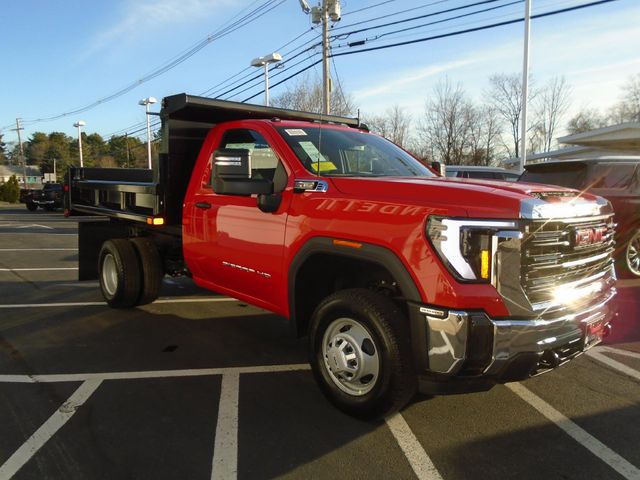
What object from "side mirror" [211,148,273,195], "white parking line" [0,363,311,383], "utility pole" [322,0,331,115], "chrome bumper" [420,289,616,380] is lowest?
"white parking line" [0,363,311,383]

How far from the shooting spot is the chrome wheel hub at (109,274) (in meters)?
6.37

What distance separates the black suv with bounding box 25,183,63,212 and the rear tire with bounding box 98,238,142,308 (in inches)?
1139

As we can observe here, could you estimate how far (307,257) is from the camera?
11.8 ft

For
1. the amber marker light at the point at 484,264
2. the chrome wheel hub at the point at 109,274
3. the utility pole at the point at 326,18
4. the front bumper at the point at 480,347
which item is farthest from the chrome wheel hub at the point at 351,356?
the utility pole at the point at 326,18

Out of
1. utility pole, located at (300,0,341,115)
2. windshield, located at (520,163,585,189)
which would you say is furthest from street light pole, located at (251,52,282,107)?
windshield, located at (520,163,585,189)

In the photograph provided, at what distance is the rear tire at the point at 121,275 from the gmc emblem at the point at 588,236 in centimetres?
→ 492

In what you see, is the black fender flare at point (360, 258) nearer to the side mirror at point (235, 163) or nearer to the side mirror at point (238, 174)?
the side mirror at point (238, 174)

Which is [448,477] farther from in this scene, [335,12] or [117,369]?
[335,12]

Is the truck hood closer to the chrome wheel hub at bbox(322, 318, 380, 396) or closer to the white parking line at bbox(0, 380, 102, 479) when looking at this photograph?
the chrome wheel hub at bbox(322, 318, 380, 396)

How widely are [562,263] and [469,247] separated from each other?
745 mm

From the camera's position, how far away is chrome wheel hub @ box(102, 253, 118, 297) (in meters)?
6.37

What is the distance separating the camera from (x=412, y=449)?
3.04 metres

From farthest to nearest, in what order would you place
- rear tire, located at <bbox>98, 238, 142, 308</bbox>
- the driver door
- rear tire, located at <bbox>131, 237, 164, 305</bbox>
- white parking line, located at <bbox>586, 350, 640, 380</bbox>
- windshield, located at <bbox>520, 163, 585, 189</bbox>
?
windshield, located at <bbox>520, 163, 585, 189</bbox> < rear tire, located at <bbox>131, 237, 164, 305</bbox> < rear tire, located at <bbox>98, 238, 142, 308</bbox> < white parking line, located at <bbox>586, 350, 640, 380</bbox> < the driver door

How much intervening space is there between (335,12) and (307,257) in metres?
17.5
